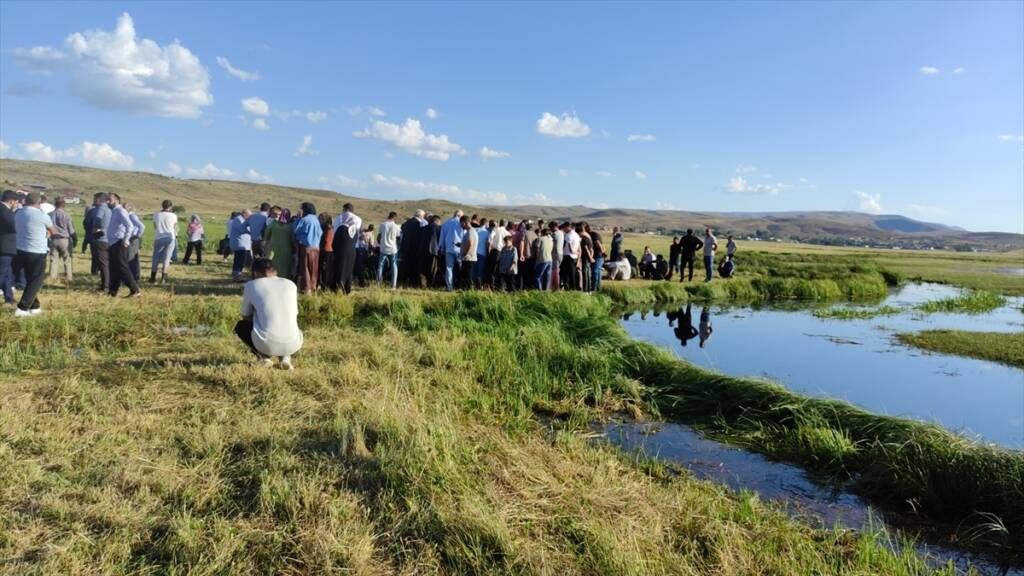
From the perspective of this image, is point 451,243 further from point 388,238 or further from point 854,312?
point 854,312

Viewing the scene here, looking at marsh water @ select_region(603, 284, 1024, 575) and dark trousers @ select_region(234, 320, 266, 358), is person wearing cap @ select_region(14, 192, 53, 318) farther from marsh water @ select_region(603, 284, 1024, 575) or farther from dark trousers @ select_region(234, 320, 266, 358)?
marsh water @ select_region(603, 284, 1024, 575)

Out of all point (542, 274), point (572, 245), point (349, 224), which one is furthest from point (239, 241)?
point (572, 245)

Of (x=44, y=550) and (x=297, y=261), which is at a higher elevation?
(x=297, y=261)

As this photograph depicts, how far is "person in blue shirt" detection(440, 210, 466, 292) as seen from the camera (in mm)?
13766

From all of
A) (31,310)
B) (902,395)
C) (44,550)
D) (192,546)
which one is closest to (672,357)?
(902,395)

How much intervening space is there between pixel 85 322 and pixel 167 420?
491 centimetres

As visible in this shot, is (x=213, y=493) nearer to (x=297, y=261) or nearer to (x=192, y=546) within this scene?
(x=192, y=546)

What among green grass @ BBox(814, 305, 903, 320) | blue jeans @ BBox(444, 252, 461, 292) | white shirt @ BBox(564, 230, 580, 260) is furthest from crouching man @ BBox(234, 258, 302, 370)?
green grass @ BBox(814, 305, 903, 320)

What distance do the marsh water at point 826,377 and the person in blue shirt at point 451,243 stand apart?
4.33m

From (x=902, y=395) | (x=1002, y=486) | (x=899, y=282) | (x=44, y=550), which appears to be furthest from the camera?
(x=899, y=282)

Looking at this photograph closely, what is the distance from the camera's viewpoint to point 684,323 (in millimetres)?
14477

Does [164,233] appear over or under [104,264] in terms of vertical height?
over

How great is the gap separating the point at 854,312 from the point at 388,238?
1297 cm

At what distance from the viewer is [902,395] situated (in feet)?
28.9
